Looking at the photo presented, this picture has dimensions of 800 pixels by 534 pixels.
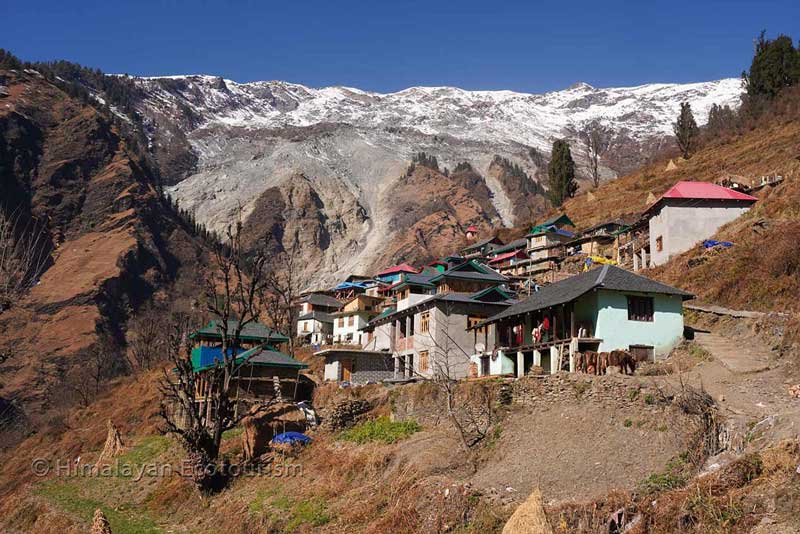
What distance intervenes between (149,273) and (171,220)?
20.5 m

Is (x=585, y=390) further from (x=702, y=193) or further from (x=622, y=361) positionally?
(x=702, y=193)

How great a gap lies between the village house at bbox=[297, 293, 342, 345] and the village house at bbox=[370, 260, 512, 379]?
2588 cm

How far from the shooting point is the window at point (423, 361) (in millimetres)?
37875

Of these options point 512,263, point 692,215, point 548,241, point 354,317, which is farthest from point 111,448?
point 548,241

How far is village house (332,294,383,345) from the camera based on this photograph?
61.0 metres

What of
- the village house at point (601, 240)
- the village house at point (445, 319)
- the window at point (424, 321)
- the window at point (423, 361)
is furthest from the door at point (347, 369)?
the village house at point (601, 240)

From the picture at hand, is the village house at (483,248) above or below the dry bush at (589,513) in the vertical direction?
above

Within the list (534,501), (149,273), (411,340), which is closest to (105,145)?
(149,273)

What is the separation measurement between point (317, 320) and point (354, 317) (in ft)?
29.6

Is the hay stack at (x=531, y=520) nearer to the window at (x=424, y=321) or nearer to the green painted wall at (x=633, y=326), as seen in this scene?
the green painted wall at (x=633, y=326)

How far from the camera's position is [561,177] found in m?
97.1

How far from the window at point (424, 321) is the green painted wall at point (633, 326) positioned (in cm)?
1225

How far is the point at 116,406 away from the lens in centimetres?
5094

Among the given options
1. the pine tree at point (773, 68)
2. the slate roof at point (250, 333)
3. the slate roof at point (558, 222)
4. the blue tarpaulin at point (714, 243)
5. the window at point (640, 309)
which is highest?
the pine tree at point (773, 68)
